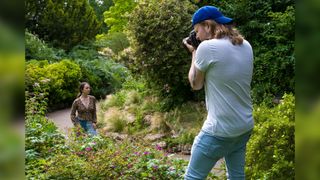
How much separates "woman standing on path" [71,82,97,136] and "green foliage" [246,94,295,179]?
11.1 ft

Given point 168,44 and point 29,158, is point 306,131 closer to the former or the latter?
point 29,158

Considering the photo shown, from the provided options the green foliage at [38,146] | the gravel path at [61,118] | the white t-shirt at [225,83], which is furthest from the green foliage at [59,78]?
the white t-shirt at [225,83]

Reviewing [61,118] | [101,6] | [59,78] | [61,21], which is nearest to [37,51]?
[59,78]

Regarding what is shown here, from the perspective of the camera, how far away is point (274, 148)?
12.2ft

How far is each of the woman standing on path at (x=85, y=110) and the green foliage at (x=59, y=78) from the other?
4.27 m

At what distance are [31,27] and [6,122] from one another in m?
17.8

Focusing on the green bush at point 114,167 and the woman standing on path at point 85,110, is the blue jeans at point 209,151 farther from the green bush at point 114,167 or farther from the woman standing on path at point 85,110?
the woman standing on path at point 85,110

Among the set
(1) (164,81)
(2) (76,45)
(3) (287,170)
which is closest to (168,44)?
(1) (164,81)

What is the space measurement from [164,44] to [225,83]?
5.90 meters

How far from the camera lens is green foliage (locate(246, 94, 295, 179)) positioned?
353 cm

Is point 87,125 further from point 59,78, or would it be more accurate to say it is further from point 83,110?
point 59,78

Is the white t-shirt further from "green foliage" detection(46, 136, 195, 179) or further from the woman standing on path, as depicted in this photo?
the woman standing on path

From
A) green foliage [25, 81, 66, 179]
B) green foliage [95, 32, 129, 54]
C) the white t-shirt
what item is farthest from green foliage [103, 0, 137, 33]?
the white t-shirt

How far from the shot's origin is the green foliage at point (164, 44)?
8.17 metres
